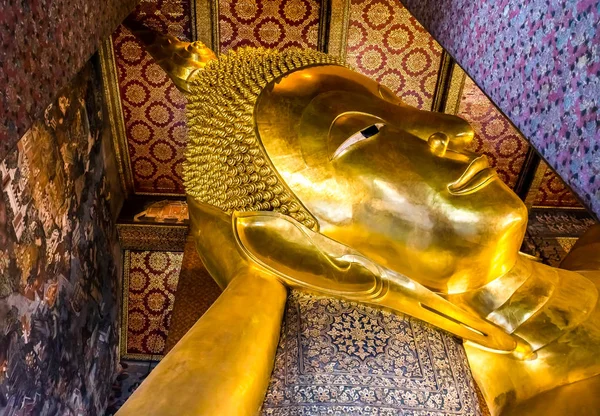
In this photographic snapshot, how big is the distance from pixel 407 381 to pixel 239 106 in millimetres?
879

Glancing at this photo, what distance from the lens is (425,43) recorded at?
264cm

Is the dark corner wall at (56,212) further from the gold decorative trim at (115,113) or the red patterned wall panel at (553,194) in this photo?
the red patterned wall panel at (553,194)

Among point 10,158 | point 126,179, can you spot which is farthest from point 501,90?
point 126,179

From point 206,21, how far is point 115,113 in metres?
0.66

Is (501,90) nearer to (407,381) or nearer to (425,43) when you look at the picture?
(407,381)

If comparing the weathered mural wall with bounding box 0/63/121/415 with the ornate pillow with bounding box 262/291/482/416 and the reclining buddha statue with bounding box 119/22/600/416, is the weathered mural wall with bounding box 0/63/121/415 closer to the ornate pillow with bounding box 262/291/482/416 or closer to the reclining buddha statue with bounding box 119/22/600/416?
the reclining buddha statue with bounding box 119/22/600/416

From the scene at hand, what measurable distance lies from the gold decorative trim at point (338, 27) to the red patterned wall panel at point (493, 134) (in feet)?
2.13

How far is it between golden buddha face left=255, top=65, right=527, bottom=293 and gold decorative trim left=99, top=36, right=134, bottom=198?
1414mm

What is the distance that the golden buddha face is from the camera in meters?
1.37

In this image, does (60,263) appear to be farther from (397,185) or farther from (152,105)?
(397,185)

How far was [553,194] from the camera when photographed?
304 cm

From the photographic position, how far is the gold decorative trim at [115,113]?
259cm

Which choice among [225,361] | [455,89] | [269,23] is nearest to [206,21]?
[269,23]

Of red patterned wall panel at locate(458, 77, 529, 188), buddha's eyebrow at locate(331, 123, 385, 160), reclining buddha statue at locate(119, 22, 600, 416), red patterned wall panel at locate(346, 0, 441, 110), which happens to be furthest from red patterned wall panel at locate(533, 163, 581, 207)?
buddha's eyebrow at locate(331, 123, 385, 160)
